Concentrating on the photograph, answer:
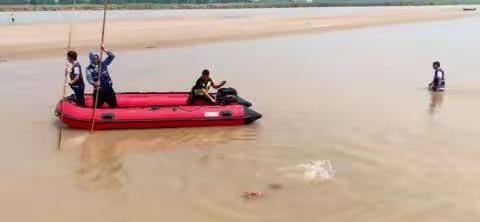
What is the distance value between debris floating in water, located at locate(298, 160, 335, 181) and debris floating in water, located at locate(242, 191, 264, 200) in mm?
916

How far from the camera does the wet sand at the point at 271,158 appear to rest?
7.00m

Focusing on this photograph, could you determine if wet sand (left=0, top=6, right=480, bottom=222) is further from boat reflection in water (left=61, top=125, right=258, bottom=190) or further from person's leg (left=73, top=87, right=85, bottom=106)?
person's leg (left=73, top=87, right=85, bottom=106)

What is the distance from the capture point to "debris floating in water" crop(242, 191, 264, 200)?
287 inches

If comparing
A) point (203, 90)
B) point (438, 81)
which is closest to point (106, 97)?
point (203, 90)

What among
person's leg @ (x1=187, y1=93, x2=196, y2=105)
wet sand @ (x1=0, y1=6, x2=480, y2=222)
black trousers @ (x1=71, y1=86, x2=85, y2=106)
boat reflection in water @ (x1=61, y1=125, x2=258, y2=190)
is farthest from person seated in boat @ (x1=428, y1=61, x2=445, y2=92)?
black trousers @ (x1=71, y1=86, x2=85, y2=106)

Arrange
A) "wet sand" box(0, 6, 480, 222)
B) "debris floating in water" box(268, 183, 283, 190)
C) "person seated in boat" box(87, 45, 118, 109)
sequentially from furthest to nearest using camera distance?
"person seated in boat" box(87, 45, 118, 109) < "debris floating in water" box(268, 183, 283, 190) < "wet sand" box(0, 6, 480, 222)

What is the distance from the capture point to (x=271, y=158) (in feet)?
29.6

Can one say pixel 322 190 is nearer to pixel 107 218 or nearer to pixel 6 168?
pixel 107 218

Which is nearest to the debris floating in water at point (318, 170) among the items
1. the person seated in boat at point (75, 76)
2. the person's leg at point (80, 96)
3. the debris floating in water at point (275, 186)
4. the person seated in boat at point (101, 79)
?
the debris floating in water at point (275, 186)

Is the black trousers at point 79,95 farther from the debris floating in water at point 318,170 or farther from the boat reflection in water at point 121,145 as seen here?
the debris floating in water at point 318,170

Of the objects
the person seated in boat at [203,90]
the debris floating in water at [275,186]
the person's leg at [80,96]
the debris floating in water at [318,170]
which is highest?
the person seated in boat at [203,90]

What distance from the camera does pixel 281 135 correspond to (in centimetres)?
1039

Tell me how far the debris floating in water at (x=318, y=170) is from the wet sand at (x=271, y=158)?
89 millimetres

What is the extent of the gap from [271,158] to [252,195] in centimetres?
171
